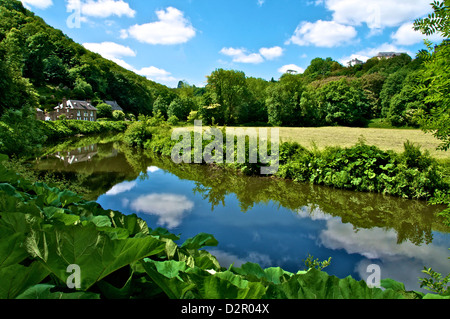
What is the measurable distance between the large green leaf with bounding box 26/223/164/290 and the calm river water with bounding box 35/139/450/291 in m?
4.59

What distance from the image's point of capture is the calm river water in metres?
5.28

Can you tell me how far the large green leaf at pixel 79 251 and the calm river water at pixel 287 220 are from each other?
15.1ft

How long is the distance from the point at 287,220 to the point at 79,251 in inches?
283

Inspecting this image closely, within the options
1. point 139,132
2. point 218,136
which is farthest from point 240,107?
point 218,136

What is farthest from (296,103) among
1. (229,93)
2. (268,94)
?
(229,93)

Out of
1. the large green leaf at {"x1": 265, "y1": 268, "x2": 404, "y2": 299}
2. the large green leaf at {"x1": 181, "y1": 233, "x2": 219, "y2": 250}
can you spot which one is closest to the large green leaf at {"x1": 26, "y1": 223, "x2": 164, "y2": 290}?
the large green leaf at {"x1": 265, "y1": 268, "x2": 404, "y2": 299}

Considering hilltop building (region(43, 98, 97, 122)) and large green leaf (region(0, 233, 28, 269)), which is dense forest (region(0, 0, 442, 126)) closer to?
hilltop building (region(43, 98, 97, 122))

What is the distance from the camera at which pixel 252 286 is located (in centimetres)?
74

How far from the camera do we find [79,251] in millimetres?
695

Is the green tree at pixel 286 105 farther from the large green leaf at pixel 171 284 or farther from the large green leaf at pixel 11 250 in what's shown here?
the large green leaf at pixel 11 250

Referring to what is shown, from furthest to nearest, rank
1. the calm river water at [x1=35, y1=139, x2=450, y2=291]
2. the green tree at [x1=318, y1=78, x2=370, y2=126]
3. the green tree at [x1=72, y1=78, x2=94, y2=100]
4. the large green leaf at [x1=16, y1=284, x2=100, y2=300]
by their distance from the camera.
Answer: the green tree at [x1=72, y1=78, x2=94, y2=100] < the green tree at [x1=318, y1=78, x2=370, y2=126] < the calm river water at [x1=35, y1=139, x2=450, y2=291] < the large green leaf at [x1=16, y1=284, x2=100, y2=300]

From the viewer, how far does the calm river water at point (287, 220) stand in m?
5.28

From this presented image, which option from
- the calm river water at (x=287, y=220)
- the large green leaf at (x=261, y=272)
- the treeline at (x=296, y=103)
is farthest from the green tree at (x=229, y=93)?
the large green leaf at (x=261, y=272)
